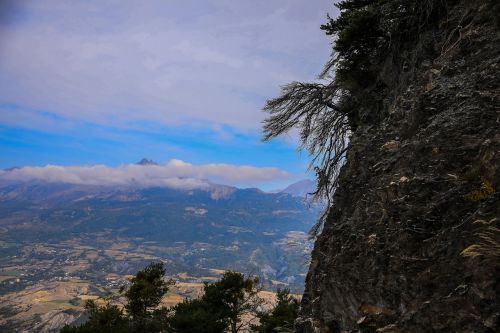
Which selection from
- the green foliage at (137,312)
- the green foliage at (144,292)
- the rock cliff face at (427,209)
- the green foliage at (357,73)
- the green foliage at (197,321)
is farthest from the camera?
the green foliage at (144,292)

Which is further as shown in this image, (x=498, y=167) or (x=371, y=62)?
(x=371, y=62)

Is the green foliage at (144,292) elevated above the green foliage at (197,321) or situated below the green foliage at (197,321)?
above

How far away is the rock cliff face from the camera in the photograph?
5164 mm

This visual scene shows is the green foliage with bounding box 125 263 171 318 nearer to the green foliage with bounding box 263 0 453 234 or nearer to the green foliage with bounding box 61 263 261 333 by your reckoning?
the green foliage with bounding box 61 263 261 333

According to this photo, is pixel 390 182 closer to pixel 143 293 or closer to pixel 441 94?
pixel 441 94

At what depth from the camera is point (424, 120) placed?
8852mm

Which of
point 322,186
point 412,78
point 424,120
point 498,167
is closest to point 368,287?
point 498,167

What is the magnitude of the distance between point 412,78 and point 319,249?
19.1 feet

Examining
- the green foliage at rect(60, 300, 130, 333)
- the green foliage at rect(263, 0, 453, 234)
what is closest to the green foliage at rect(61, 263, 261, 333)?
the green foliage at rect(60, 300, 130, 333)

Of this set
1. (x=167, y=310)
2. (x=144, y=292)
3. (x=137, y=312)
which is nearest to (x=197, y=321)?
(x=167, y=310)

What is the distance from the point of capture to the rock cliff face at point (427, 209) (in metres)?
5.16

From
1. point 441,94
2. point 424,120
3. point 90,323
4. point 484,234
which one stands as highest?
point 441,94

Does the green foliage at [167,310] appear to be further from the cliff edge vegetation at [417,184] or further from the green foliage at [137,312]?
the cliff edge vegetation at [417,184]

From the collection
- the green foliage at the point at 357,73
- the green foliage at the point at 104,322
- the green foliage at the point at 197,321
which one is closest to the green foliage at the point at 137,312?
the green foliage at the point at 104,322
